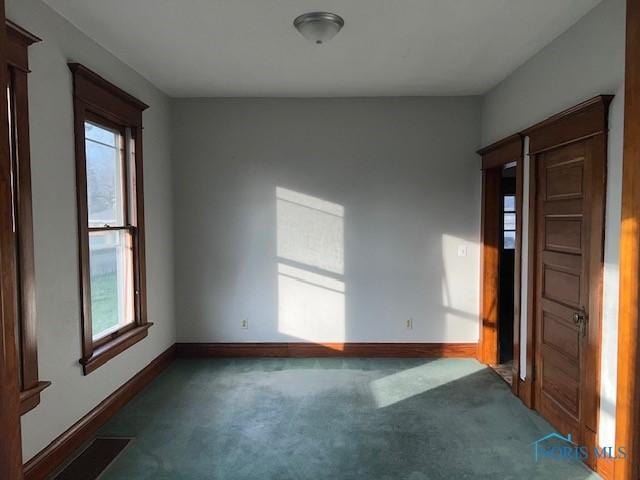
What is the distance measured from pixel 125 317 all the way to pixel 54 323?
3.65 feet

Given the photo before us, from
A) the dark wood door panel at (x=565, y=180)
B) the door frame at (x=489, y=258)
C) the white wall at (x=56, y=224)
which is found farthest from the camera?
the door frame at (x=489, y=258)

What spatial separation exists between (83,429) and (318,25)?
3.09 meters

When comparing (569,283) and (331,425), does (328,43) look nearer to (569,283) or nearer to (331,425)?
(569,283)

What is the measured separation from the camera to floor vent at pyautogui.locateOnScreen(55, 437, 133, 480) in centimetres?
261

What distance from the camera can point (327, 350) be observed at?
4.81 meters

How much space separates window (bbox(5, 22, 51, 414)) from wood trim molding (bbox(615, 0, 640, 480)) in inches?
125

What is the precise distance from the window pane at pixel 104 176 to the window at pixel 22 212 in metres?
0.81

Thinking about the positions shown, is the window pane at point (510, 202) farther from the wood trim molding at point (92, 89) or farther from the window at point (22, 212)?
the window at point (22, 212)

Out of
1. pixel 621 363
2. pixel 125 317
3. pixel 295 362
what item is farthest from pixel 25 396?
pixel 621 363

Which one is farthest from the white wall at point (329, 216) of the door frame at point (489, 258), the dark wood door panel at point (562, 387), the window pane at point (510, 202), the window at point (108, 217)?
the window pane at point (510, 202)

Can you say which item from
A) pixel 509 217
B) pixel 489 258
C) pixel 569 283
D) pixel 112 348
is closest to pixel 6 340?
pixel 112 348

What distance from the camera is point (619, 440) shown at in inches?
94.7

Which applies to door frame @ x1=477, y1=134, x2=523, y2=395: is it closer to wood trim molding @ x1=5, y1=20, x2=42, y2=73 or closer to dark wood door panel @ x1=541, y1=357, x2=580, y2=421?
dark wood door panel @ x1=541, y1=357, x2=580, y2=421

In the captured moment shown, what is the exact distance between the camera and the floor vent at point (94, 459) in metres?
2.61
